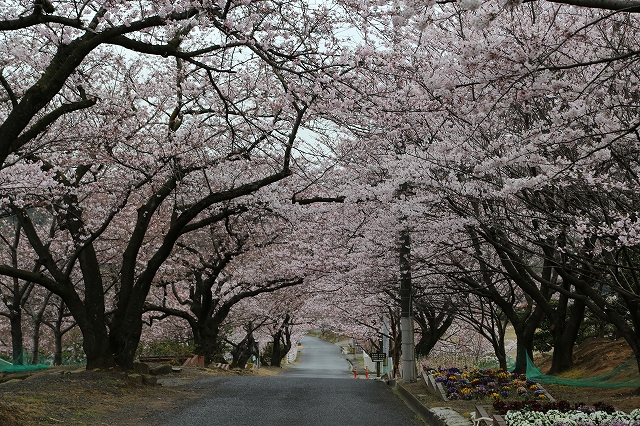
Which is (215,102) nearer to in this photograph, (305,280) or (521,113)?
(521,113)

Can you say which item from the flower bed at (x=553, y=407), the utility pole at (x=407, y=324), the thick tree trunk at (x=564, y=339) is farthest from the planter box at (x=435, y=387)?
the thick tree trunk at (x=564, y=339)

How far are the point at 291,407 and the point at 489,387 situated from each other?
12.1 feet

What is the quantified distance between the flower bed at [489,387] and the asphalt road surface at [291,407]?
3.17 feet

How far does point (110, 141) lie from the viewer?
559 inches

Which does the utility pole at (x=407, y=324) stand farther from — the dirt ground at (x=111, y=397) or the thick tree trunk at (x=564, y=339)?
the thick tree trunk at (x=564, y=339)

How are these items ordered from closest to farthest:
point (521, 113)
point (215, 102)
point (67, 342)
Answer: point (521, 113) → point (215, 102) → point (67, 342)

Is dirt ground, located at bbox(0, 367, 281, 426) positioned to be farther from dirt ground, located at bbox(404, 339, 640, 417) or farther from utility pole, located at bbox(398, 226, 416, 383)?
utility pole, located at bbox(398, 226, 416, 383)

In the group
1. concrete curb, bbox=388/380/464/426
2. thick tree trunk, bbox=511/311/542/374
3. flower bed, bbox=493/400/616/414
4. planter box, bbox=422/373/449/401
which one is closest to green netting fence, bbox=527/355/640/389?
thick tree trunk, bbox=511/311/542/374

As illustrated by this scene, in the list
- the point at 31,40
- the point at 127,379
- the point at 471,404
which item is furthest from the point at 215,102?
the point at 471,404

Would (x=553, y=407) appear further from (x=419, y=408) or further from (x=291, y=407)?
(x=291, y=407)

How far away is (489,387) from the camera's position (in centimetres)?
1145

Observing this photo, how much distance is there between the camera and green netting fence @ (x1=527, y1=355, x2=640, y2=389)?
1174cm

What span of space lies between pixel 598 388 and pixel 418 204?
17.0 ft

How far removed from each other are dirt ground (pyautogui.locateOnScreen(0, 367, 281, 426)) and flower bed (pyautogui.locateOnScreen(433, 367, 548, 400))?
17.3ft
